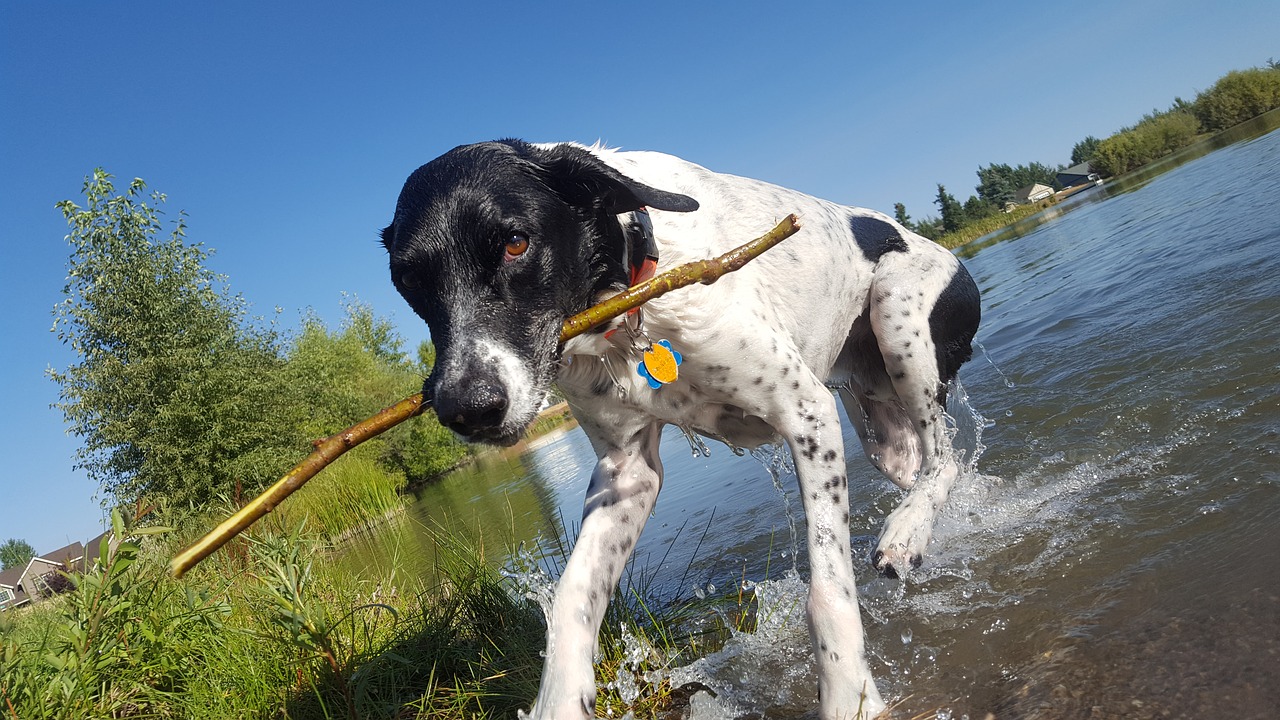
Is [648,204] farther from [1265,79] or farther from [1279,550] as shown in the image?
[1265,79]

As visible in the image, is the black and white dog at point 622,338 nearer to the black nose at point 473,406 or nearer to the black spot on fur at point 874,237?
the black nose at point 473,406

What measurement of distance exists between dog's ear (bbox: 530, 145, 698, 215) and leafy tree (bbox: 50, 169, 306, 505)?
19772 millimetres

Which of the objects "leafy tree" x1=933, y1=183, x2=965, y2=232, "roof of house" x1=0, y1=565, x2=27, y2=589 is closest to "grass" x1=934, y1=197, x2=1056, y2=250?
"leafy tree" x1=933, y1=183, x2=965, y2=232

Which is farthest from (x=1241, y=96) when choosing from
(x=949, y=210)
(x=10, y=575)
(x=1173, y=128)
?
(x=10, y=575)

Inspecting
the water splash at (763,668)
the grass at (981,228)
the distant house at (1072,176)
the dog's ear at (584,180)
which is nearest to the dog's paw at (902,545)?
the water splash at (763,668)

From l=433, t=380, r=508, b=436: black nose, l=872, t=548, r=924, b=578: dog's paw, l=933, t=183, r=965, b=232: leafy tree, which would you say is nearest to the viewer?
l=433, t=380, r=508, b=436: black nose

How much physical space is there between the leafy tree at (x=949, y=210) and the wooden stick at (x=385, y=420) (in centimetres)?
9224

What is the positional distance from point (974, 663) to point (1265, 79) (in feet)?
206

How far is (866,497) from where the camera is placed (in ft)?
17.2

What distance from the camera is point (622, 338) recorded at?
2.79 meters

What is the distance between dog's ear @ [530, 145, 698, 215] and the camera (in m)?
2.63

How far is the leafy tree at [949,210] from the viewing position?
8856 cm

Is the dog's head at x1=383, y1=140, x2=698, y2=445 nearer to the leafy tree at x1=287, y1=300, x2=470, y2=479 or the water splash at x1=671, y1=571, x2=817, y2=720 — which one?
the water splash at x1=671, y1=571, x2=817, y2=720

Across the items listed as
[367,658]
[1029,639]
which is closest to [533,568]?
[367,658]
